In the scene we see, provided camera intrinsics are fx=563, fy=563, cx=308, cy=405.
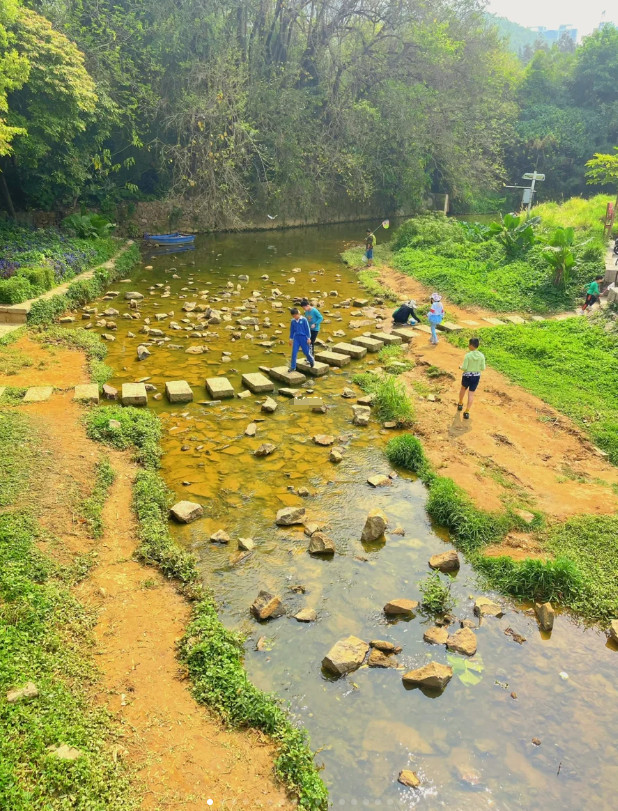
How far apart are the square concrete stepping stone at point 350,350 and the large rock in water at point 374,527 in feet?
21.5

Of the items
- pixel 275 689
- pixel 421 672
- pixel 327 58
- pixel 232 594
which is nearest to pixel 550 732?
pixel 421 672

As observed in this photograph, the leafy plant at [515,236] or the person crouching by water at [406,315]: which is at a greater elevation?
the leafy plant at [515,236]

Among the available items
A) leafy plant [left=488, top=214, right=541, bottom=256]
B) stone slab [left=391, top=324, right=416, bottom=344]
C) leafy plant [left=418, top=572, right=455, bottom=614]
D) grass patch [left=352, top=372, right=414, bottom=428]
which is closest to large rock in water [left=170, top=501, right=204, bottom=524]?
leafy plant [left=418, top=572, right=455, bottom=614]

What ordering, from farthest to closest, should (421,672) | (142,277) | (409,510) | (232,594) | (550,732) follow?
(142,277) < (409,510) < (232,594) < (421,672) < (550,732)

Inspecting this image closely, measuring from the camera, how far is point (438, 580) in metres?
6.48

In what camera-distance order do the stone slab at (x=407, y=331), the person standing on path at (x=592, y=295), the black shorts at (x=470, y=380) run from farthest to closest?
the person standing on path at (x=592, y=295)
the stone slab at (x=407, y=331)
the black shorts at (x=470, y=380)

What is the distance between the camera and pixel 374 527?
7.25 meters

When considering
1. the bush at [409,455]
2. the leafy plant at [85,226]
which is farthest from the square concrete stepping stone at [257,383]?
the leafy plant at [85,226]

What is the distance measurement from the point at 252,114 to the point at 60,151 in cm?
1027

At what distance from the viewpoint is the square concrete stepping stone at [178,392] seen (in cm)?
1061

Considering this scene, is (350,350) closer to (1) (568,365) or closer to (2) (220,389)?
(2) (220,389)

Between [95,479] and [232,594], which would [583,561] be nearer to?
[232,594]

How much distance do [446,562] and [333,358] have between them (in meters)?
6.78

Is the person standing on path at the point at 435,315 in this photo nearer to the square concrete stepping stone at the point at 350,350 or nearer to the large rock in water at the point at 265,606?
the square concrete stepping stone at the point at 350,350
